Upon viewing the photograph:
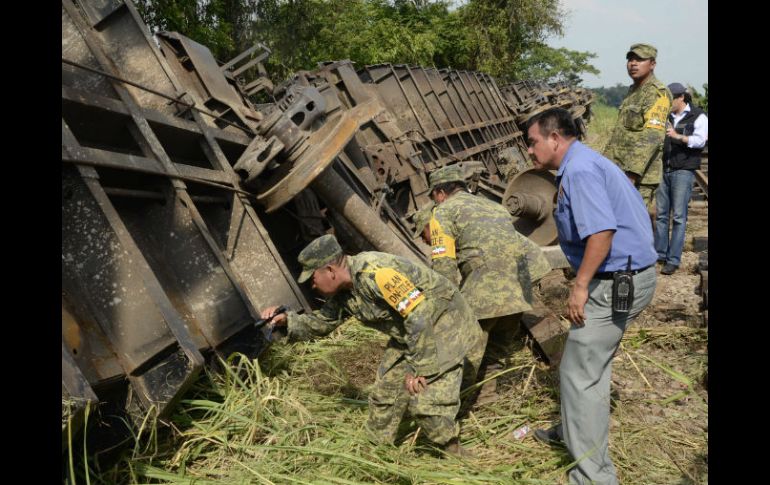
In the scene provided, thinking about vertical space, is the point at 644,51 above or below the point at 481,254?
above

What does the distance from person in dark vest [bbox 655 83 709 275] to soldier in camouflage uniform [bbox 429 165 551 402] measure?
2.72 metres

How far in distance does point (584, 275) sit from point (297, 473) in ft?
6.05

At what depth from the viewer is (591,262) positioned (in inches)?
111

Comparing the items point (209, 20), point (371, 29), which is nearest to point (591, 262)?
point (209, 20)

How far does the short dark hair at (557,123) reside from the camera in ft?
10.2

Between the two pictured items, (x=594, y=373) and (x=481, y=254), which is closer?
(x=594, y=373)

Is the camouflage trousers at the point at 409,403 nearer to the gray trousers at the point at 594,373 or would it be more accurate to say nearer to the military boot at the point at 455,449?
the military boot at the point at 455,449

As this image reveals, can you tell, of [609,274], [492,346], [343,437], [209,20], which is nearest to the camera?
[609,274]

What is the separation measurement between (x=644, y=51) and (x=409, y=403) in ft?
13.4

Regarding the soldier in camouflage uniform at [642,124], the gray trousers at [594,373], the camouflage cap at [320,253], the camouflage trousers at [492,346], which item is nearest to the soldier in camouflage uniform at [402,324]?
the camouflage cap at [320,253]

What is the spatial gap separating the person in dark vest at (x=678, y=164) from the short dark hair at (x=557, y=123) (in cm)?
376

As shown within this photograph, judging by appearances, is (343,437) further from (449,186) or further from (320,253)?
(449,186)

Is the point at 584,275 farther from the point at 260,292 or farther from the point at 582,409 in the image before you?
the point at 260,292

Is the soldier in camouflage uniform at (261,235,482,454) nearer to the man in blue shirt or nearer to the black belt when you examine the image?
the man in blue shirt
